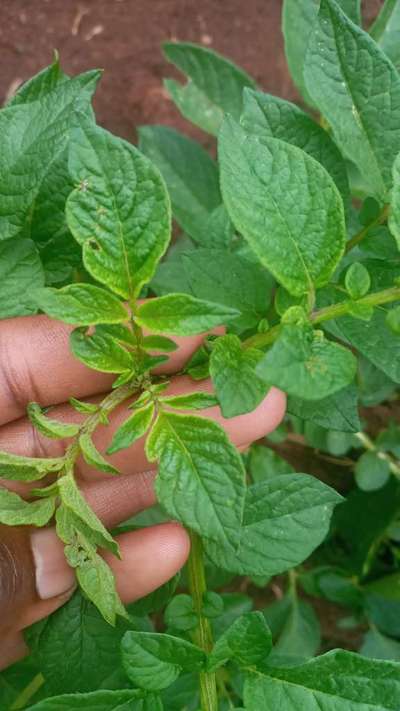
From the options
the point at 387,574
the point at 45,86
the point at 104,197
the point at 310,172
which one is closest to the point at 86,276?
the point at 45,86

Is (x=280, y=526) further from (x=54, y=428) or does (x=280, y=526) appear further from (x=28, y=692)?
(x=28, y=692)

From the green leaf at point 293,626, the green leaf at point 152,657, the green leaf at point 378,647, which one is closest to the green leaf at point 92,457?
the green leaf at point 152,657

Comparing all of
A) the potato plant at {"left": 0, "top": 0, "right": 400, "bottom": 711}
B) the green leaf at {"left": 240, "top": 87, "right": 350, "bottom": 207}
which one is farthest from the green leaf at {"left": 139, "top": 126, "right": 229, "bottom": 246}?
the green leaf at {"left": 240, "top": 87, "right": 350, "bottom": 207}

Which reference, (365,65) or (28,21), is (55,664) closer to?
(365,65)

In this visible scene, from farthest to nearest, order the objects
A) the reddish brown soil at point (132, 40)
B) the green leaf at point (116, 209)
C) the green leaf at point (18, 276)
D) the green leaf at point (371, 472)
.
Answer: the reddish brown soil at point (132, 40) → the green leaf at point (371, 472) → the green leaf at point (18, 276) → the green leaf at point (116, 209)

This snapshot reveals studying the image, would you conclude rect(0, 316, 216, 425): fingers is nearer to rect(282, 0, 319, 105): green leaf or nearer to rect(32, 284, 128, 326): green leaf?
rect(32, 284, 128, 326): green leaf

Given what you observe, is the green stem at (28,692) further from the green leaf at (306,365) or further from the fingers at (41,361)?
the green leaf at (306,365)

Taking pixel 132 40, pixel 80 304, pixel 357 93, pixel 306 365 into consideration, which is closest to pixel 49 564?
pixel 80 304
